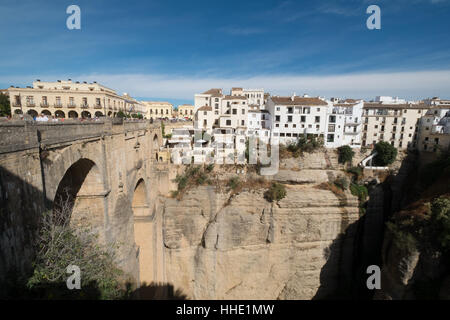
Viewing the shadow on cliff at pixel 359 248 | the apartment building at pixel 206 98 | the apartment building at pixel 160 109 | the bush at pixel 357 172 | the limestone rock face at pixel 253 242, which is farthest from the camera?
the apartment building at pixel 160 109

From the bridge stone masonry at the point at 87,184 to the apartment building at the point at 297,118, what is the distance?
16.5 metres

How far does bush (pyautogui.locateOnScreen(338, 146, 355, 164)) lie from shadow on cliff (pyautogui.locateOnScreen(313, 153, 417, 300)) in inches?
158

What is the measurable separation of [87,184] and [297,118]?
84.2ft

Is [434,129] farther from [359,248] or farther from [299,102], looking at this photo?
[359,248]

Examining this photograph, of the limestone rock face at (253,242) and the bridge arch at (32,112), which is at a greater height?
the bridge arch at (32,112)

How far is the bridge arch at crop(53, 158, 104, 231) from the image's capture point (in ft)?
31.8

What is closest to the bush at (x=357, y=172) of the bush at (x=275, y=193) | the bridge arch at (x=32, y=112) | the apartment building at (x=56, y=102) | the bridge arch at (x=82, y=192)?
the bush at (x=275, y=193)

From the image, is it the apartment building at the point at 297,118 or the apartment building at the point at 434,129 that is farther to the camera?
the apartment building at the point at 297,118

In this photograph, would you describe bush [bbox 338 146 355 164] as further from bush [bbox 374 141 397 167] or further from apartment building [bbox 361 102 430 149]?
apartment building [bbox 361 102 430 149]

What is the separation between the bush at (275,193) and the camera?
20312mm

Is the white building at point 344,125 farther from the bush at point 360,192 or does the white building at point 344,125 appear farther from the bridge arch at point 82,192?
the bridge arch at point 82,192

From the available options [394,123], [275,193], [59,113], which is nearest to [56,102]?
[59,113]

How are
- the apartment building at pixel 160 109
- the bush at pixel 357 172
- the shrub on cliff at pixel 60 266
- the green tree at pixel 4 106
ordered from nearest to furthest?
1. the shrub on cliff at pixel 60 266
2. the green tree at pixel 4 106
3. the bush at pixel 357 172
4. the apartment building at pixel 160 109

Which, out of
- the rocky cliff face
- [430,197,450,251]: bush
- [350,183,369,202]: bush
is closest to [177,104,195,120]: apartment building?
the rocky cliff face
